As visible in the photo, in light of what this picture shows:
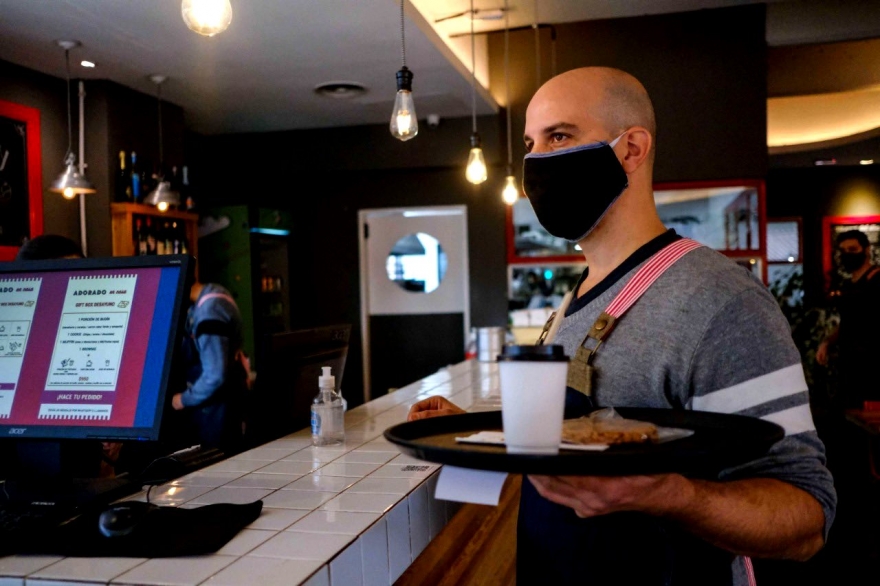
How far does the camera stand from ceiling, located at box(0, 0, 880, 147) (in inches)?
144

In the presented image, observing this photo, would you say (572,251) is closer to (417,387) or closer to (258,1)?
(417,387)

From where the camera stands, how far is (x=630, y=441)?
984mm

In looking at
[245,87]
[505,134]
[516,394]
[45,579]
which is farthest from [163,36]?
[516,394]

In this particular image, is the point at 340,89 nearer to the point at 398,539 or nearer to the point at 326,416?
the point at 326,416

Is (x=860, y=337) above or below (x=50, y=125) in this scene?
below

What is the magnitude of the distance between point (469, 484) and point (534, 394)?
0.17 metres

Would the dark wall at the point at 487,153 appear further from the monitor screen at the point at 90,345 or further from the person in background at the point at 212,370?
the monitor screen at the point at 90,345

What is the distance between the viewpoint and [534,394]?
0.88m

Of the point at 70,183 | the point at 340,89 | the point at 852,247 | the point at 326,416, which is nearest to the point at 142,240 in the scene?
the point at 70,183

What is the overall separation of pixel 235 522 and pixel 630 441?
28.3 inches

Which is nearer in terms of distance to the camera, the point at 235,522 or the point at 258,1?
the point at 235,522

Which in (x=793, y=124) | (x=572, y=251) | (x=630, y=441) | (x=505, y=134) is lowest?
(x=630, y=441)

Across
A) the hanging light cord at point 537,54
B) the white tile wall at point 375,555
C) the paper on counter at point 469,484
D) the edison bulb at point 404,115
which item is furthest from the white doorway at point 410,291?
the paper on counter at point 469,484

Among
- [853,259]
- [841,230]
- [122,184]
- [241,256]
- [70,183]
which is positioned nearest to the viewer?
[70,183]
